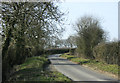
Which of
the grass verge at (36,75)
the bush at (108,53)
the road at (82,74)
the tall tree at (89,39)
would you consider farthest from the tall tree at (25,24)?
the tall tree at (89,39)

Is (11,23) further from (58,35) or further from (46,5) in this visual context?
(58,35)

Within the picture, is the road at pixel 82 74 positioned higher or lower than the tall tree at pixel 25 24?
lower

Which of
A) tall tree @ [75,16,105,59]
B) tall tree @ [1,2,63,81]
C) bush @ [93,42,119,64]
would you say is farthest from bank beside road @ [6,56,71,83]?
tall tree @ [75,16,105,59]

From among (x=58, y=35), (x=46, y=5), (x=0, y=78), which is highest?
(x=46, y=5)

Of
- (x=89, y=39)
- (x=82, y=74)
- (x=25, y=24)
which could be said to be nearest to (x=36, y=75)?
(x=25, y=24)

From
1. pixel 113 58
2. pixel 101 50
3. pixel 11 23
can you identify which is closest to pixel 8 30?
pixel 11 23

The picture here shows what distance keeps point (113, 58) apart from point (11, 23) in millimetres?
11677

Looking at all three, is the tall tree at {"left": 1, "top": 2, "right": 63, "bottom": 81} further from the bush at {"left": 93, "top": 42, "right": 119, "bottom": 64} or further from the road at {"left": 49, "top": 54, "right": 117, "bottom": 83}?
the bush at {"left": 93, "top": 42, "right": 119, "bottom": 64}

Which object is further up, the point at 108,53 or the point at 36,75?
the point at 108,53

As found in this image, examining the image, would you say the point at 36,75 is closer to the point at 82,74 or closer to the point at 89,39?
the point at 82,74

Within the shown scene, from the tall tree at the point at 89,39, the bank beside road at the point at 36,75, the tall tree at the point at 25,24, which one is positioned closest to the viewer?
the bank beside road at the point at 36,75

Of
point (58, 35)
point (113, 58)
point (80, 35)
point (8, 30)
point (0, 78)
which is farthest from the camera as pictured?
point (80, 35)

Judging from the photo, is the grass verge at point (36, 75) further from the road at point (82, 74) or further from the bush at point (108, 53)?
the bush at point (108, 53)

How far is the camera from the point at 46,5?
39.7 feet
